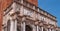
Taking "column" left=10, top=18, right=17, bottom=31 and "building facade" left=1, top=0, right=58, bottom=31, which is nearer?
"column" left=10, top=18, right=17, bottom=31

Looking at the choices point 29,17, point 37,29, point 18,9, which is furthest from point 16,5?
point 37,29

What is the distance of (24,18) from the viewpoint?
852 inches

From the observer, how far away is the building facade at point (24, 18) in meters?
21.3

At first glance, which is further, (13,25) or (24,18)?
(24,18)

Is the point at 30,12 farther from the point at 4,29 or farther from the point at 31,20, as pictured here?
the point at 4,29

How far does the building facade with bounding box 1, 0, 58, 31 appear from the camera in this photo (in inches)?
840

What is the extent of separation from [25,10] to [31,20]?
4.14 ft

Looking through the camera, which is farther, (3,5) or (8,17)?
(3,5)

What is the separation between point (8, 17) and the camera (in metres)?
22.3

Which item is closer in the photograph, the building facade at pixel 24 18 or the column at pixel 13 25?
the column at pixel 13 25

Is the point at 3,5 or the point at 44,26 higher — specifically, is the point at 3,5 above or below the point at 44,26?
above

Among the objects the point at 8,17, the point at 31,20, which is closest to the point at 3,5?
the point at 8,17

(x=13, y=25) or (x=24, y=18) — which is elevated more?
(x=24, y=18)

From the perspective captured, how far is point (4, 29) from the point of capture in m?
22.7
